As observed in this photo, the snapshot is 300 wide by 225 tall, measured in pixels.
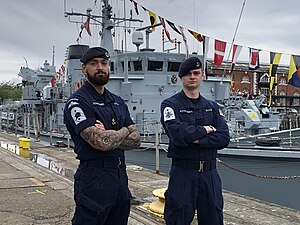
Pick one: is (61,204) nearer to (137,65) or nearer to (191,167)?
(191,167)

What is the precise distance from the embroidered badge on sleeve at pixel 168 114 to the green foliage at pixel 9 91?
1918 inches

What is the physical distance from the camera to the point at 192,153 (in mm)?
3000

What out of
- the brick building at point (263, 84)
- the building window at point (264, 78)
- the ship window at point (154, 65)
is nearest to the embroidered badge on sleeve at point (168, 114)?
the ship window at point (154, 65)

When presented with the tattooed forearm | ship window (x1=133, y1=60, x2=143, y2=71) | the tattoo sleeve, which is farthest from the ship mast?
the tattooed forearm

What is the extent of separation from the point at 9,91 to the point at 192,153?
53551 millimetres

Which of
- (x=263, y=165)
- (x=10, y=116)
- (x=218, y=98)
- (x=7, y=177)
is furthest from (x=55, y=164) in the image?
(x=10, y=116)

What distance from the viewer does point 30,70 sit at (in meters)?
26.1

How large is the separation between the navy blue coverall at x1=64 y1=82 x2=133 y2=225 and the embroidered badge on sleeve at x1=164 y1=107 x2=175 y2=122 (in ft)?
1.51

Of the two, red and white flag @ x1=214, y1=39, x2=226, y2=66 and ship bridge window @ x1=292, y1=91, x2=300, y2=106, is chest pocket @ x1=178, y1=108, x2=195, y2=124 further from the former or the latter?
ship bridge window @ x1=292, y1=91, x2=300, y2=106

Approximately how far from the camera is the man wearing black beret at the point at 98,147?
2584 millimetres

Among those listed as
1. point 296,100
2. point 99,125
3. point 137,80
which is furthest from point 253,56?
point 296,100

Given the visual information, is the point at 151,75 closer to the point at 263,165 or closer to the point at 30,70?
the point at 263,165

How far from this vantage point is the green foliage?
166 feet

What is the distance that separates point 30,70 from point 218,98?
1541 centimetres
